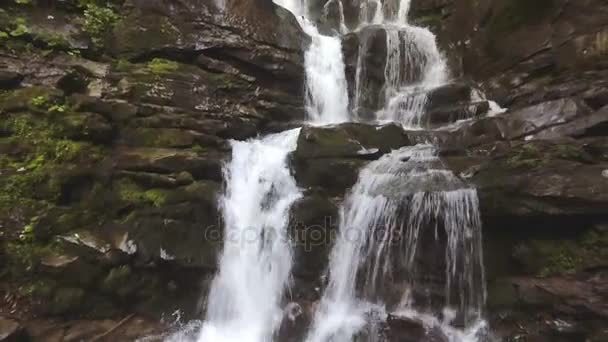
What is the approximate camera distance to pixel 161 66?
842cm

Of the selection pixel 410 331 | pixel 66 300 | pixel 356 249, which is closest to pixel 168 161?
pixel 66 300

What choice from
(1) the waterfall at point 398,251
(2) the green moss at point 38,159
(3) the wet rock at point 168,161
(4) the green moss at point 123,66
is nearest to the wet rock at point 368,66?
(1) the waterfall at point 398,251

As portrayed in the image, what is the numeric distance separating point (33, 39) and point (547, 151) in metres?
9.02

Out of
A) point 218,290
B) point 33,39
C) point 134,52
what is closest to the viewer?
point 218,290

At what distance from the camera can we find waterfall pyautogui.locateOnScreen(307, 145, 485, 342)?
5.50 metres

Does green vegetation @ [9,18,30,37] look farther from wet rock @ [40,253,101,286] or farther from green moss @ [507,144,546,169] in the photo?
green moss @ [507,144,546,169]

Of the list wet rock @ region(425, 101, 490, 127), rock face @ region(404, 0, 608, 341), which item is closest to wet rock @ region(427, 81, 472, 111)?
wet rock @ region(425, 101, 490, 127)

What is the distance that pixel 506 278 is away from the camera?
5363 millimetres

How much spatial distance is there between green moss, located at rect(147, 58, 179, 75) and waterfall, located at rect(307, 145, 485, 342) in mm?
4986

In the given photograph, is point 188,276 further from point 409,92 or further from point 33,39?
point 409,92

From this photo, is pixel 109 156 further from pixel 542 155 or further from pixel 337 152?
pixel 542 155

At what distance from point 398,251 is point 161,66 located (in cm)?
630

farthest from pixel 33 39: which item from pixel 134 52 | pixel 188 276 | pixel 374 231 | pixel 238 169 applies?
pixel 374 231

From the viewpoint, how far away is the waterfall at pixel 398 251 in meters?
5.50
